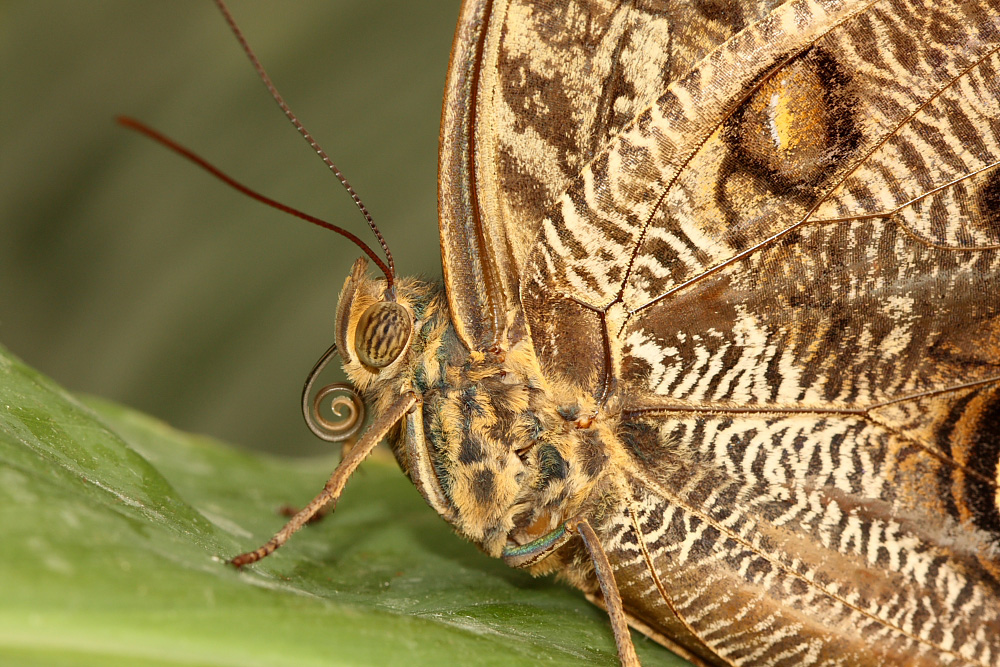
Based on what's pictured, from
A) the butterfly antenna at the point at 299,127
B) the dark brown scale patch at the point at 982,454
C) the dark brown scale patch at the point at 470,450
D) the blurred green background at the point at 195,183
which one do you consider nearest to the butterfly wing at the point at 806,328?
the dark brown scale patch at the point at 982,454

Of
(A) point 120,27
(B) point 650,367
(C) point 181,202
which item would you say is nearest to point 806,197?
(B) point 650,367

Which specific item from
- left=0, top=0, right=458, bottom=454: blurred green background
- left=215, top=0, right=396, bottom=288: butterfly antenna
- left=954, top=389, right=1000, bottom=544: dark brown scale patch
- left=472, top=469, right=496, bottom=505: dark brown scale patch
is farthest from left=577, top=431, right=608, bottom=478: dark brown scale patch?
left=0, top=0, right=458, bottom=454: blurred green background

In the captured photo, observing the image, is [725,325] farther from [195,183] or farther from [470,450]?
[195,183]

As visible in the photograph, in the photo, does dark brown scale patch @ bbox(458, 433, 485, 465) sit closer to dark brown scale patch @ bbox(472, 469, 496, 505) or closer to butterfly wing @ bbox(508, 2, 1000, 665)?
dark brown scale patch @ bbox(472, 469, 496, 505)

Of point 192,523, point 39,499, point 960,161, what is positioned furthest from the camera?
point 192,523

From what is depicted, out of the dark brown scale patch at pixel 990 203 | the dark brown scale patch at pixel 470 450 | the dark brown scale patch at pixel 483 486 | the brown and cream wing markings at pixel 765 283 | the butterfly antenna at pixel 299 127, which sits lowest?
the dark brown scale patch at pixel 483 486

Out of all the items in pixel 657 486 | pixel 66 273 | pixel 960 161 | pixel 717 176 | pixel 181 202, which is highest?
pixel 960 161

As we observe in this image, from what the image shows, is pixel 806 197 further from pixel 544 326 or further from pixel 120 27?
pixel 120 27

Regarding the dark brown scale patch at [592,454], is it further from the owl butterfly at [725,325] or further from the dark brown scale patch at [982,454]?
the dark brown scale patch at [982,454]
